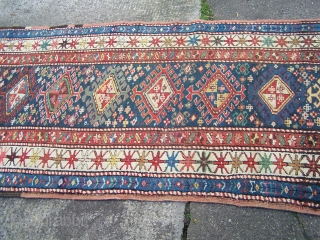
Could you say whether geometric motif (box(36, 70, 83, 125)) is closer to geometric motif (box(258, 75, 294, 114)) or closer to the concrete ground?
the concrete ground

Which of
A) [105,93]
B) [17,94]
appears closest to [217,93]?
[105,93]

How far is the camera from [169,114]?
2.56 m

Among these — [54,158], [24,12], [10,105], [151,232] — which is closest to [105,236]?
[151,232]

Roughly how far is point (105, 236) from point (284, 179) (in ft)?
4.87

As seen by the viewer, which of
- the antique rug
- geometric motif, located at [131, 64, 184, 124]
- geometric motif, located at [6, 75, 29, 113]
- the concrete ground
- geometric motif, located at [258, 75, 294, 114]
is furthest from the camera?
geometric motif, located at [6, 75, 29, 113]

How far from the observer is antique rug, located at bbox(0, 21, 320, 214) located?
233 cm

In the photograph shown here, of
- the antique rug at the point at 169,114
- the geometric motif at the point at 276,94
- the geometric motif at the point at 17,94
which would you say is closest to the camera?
the antique rug at the point at 169,114

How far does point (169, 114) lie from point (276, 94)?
37.2 inches

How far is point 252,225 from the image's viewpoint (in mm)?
2199

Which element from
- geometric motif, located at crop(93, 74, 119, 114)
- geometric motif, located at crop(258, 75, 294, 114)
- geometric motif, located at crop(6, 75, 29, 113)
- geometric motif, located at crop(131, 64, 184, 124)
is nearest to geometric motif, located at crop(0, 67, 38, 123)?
geometric motif, located at crop(6, 75, 29, 113)

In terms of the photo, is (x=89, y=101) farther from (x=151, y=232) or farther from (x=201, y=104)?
(x=151, y=232)

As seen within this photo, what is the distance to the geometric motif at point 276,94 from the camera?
8.12ft

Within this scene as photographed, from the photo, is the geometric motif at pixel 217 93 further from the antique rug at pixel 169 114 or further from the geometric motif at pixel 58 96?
the geometric motif at pixel 58 96

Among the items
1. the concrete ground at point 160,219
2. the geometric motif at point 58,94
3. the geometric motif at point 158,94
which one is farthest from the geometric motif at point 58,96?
the concrete ground at point 160,219
